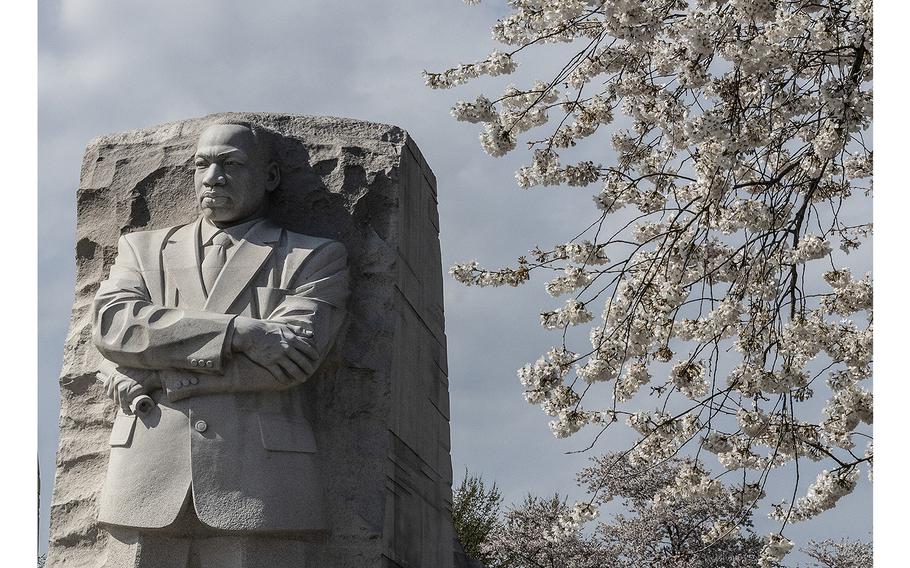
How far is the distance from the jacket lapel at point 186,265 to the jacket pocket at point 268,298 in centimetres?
26

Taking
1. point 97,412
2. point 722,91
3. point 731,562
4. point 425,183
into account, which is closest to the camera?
point 97,412

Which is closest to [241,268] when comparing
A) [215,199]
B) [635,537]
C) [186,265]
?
[186,265]

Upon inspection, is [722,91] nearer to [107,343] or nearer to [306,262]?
[306,262]

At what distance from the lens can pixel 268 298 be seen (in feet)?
19.1

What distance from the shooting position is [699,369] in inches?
314

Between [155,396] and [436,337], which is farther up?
[436,337]

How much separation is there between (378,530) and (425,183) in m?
2.04

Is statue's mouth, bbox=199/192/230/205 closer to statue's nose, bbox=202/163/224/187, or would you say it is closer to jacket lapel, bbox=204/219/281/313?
statue's nose, bbox=202/163/224/187

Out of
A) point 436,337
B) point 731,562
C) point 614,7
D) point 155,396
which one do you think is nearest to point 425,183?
point 436,337

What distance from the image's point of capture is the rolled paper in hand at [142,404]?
18.5 feet

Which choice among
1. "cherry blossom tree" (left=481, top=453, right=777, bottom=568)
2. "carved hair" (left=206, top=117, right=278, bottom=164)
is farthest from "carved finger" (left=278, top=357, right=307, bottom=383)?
"cherry blossom tree" (left=481, top=453, right=777, bottom=568)

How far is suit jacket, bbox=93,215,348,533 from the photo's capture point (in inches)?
214

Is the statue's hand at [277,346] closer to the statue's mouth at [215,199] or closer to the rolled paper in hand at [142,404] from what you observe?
the rolled paper in hand at [142,404]

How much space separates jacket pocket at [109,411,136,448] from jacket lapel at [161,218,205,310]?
1.84ft
